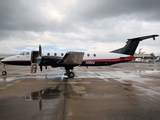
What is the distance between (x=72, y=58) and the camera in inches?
557

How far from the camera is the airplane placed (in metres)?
14.3

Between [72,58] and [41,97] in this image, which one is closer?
[41,97]

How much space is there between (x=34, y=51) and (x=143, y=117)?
1452cm

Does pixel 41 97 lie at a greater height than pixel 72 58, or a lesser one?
lesser

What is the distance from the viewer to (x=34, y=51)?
1683cm

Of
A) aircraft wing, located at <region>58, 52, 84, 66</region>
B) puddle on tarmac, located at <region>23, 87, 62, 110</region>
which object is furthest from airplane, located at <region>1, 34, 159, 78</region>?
puddle on tarmac, located at <region>23, 87, 62, 110</region>

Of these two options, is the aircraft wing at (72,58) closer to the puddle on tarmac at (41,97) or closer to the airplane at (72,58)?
the airplane at (72,58)

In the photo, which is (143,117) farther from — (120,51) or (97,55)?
(120,51)

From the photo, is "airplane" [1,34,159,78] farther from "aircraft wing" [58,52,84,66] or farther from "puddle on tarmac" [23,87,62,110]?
"puddle on tarmac" [23,87,62,110]

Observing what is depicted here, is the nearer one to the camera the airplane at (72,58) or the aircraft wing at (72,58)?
the aircraft wing at (72,58)

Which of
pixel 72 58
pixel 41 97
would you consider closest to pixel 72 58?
pixel 72 58

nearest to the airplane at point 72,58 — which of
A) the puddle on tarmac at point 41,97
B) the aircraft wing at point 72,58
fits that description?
the aircraft wing at point 72,58

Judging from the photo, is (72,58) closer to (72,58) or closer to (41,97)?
(72,58)

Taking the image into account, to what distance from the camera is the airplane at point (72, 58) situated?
563 inches
